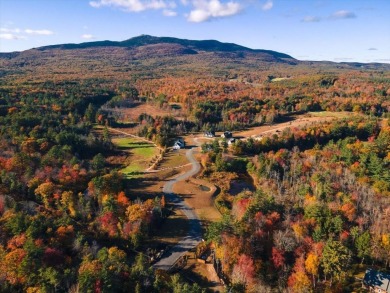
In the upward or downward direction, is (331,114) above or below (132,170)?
above

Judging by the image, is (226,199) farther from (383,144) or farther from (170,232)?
(383,144)

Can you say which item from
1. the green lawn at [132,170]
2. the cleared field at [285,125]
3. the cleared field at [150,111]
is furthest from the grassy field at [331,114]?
the green lawn at [132,170]

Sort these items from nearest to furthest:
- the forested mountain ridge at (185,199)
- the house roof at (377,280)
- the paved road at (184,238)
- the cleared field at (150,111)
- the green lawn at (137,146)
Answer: the house roof at (377,280) < the forested mountain ridge at (185,199) < the paved road at (184,238) < the green lawn at (137,146) < the cleared field at (150,111)

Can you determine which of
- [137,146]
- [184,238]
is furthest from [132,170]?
[184,238]

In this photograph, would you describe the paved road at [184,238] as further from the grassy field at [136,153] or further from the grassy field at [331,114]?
the grassy field at [331,114]

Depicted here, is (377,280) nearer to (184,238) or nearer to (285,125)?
(184,238)

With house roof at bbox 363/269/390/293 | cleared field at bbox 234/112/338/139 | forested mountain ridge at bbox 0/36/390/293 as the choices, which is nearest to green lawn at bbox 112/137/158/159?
forested mountain ridge at bbox 0/36/390/293

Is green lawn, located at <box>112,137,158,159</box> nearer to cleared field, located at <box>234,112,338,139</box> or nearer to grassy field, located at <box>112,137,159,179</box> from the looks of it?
grassy field, located at <box>112,137,159,179</box>
